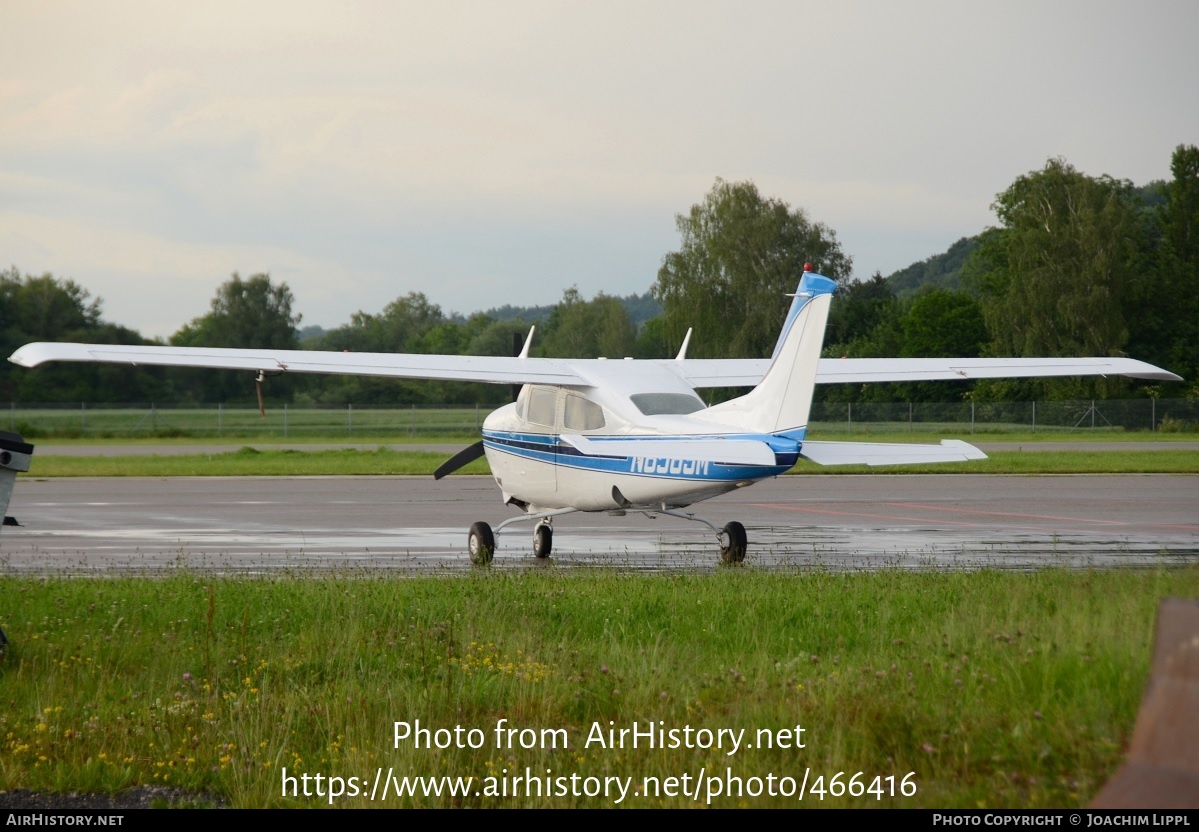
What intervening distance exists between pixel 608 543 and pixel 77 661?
380 inches

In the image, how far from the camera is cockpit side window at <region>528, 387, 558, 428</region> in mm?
15266

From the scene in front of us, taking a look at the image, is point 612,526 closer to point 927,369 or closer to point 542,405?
point 542,405

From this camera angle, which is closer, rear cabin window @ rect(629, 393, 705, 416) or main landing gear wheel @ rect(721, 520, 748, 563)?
main landing gear wheel @ rect(721, 520, 748, 563)

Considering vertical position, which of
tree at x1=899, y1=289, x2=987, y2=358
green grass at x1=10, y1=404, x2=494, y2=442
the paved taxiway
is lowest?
the paved taxiway

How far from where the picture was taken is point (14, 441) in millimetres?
7129

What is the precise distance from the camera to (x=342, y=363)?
16391mm

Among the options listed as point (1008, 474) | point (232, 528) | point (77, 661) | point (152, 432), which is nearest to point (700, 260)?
point (152, 432)

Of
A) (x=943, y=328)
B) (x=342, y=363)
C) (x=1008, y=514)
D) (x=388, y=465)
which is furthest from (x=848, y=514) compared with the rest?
(x=943, y=328)

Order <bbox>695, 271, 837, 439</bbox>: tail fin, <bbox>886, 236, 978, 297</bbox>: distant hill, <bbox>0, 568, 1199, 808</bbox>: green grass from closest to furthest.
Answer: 1. <bbox>0, 568, 1199, 808</bbox>: green grass
2. <bbox>695, 271, 837, 439</bbox>: tail fin
3. <bbox>886, 236, 978, 297</bbox>: distant hill

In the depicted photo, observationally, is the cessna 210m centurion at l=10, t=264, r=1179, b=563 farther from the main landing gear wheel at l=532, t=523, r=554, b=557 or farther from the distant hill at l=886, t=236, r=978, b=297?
the distant hill at l=886, t=236, r=978, b=297

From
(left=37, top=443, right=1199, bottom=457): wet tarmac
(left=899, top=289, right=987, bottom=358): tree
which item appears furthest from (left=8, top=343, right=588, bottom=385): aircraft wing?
(left=899, top=289, right=987, bottom=358): tree

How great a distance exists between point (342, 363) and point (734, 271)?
2656 inches

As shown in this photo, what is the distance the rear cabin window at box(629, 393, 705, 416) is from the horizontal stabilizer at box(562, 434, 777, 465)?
46cm
